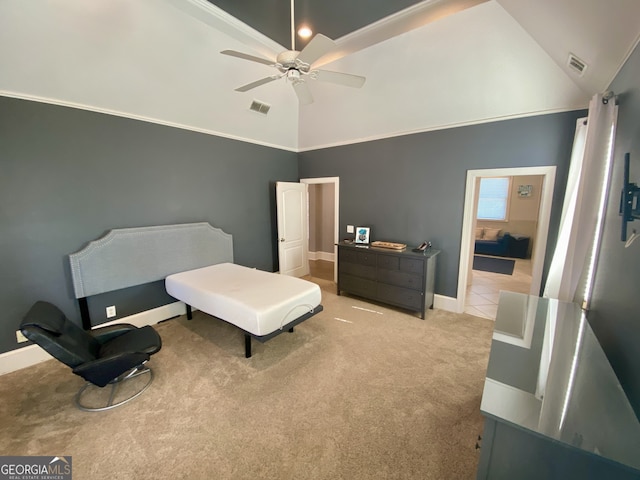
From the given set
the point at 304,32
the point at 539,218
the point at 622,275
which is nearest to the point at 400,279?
the point at 539,218

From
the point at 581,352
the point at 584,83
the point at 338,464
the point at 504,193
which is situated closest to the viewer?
the point at 581,352

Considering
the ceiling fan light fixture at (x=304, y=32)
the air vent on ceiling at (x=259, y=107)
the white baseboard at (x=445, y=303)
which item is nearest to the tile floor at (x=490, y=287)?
the white baseboard at (x=445, y=303)

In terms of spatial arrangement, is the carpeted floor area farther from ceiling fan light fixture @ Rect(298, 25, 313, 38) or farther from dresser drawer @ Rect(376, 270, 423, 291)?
ceiling fan light fixture @ Rect(298, 25, 313, 38)

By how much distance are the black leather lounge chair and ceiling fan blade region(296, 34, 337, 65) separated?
287 centimetres

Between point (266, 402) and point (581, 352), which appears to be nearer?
point (581, 352)

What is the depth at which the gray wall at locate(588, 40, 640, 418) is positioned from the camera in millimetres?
1215

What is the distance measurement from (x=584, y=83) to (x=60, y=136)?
5.42 m

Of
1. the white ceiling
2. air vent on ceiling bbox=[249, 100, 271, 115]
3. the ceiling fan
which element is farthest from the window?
the ceiling fan

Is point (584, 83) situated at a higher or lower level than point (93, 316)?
higher

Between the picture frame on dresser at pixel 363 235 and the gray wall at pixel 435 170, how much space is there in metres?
0.17

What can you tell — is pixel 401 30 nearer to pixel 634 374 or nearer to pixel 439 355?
pixel 634 374

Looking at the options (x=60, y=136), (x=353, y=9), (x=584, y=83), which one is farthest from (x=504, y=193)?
(x=60, y=136)

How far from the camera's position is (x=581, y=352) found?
4.75 ft

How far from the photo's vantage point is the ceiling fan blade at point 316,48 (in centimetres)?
184
